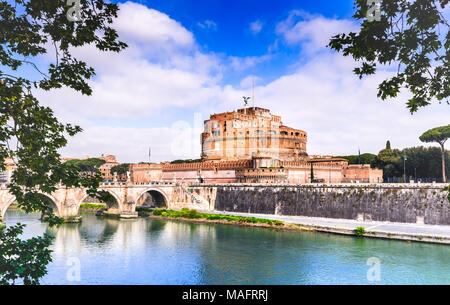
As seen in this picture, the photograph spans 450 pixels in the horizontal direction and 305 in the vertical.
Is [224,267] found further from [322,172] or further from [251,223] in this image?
[322,172]

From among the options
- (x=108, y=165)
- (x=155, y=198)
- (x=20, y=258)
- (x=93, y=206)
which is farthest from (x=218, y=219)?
(x=108, y=165)

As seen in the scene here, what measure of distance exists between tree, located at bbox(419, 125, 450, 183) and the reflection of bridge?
29951 mm

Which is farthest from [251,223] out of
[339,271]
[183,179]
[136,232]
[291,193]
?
[183,179]

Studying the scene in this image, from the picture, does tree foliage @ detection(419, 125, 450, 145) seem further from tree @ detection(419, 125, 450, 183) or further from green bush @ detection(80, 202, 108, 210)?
green bush @ detection(80, 202, 108, 210)

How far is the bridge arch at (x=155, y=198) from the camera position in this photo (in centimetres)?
5069

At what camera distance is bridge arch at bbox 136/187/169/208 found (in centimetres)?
5069

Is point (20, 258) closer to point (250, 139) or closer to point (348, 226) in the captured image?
point (348, 226)

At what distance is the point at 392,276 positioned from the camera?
61.4 ft

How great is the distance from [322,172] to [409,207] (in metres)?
24.7

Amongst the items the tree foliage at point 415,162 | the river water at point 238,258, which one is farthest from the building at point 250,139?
the river water at point 238,258

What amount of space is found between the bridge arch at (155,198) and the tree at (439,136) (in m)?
35.3

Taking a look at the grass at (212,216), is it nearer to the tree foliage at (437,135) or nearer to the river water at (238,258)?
the river water at (238,258)

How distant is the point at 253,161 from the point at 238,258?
110ft

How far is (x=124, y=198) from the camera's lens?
45438mm
